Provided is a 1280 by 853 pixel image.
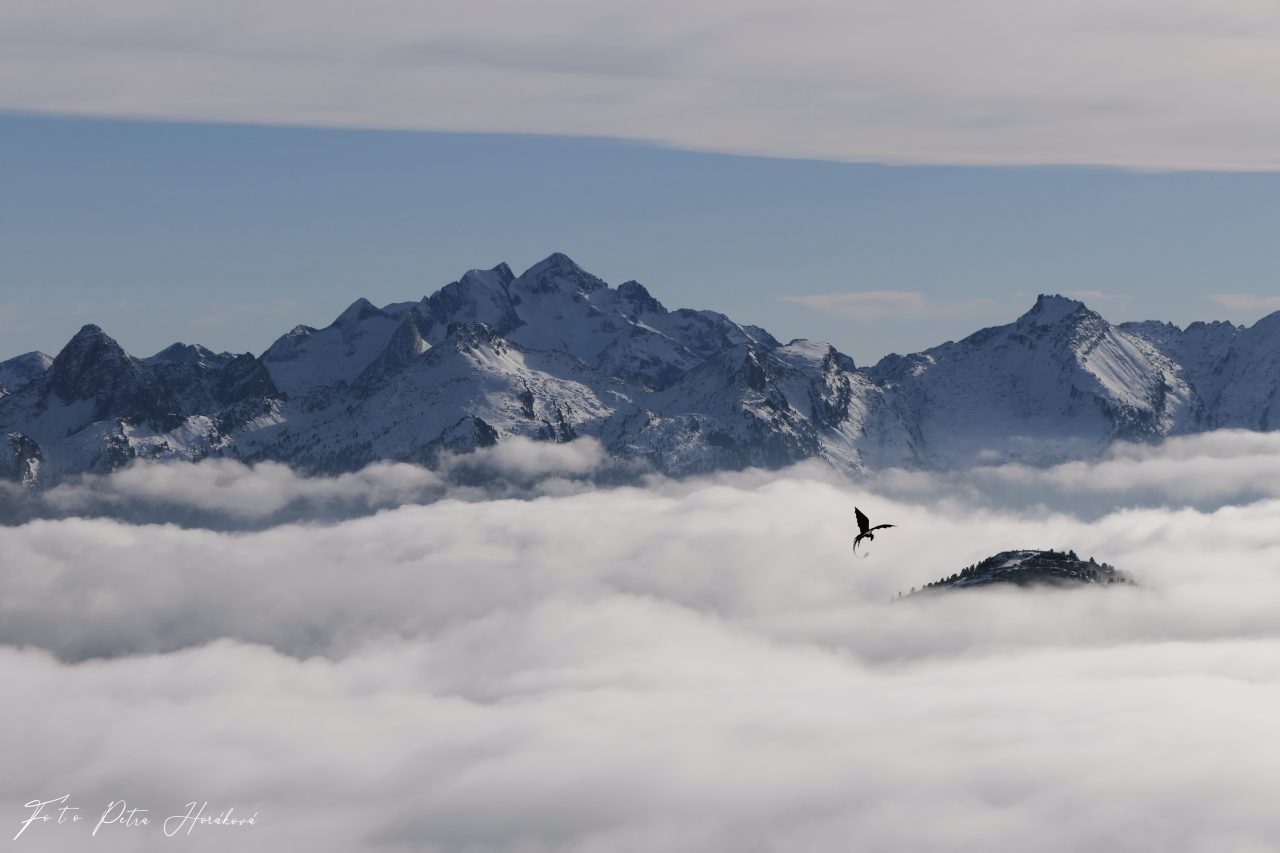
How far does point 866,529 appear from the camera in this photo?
630 ft
